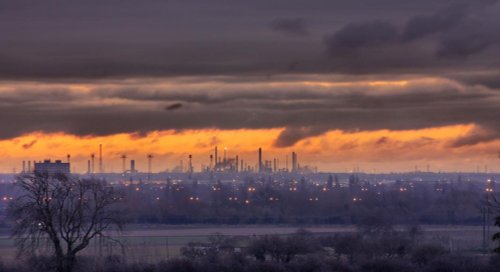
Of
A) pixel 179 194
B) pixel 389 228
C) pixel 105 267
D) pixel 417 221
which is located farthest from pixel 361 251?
pixel 179 194

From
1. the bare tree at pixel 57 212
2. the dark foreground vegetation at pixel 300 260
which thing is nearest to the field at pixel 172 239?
the dark foreground vegetation at pixel 300 260

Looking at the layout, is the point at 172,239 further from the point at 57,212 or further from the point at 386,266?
the point at 57,212

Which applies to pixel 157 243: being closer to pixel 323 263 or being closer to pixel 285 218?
pixel 323 263

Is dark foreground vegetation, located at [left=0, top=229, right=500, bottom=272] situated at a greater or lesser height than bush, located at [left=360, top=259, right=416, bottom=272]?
greater

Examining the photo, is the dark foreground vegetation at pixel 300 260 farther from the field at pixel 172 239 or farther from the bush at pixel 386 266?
the field at pixel 172 239

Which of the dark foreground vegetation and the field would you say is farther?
the field

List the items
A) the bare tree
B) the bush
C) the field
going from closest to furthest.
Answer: the bare tree < the bush < the field

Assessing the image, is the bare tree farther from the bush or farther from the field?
the bush

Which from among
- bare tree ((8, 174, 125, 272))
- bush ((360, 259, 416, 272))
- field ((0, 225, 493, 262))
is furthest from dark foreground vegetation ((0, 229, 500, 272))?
field ((0, 225, 493, 262))
